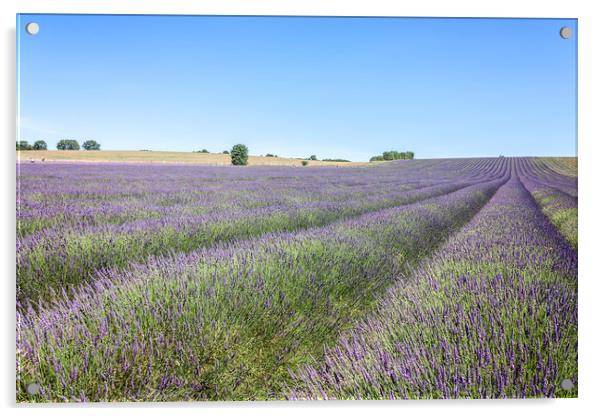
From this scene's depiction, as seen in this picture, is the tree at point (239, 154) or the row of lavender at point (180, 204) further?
the tree at point (239, 154)

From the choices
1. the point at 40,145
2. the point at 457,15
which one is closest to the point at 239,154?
the point at 40,145

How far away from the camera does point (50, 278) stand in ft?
7.64

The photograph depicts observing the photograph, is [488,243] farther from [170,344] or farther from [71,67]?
[71,67]

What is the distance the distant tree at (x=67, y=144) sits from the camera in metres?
2.61

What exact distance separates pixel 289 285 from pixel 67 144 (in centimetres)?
181

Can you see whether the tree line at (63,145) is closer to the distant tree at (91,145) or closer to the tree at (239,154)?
the distant tree at (91,145)

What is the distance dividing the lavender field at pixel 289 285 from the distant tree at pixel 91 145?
0.52 ft

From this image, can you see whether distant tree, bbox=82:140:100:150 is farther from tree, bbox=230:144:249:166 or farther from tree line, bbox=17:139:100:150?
tree, bbox=230:144:249:166

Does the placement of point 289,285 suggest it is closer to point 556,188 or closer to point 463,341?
point 463,341

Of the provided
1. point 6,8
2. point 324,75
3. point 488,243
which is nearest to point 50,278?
point 6,8

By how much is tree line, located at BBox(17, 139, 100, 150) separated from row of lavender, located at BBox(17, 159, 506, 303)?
14 cm

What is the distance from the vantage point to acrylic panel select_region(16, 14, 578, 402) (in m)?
1.91

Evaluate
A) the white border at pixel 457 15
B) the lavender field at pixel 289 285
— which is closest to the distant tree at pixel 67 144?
the lavender field at pixel 289 285

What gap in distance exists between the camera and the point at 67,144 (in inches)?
104
